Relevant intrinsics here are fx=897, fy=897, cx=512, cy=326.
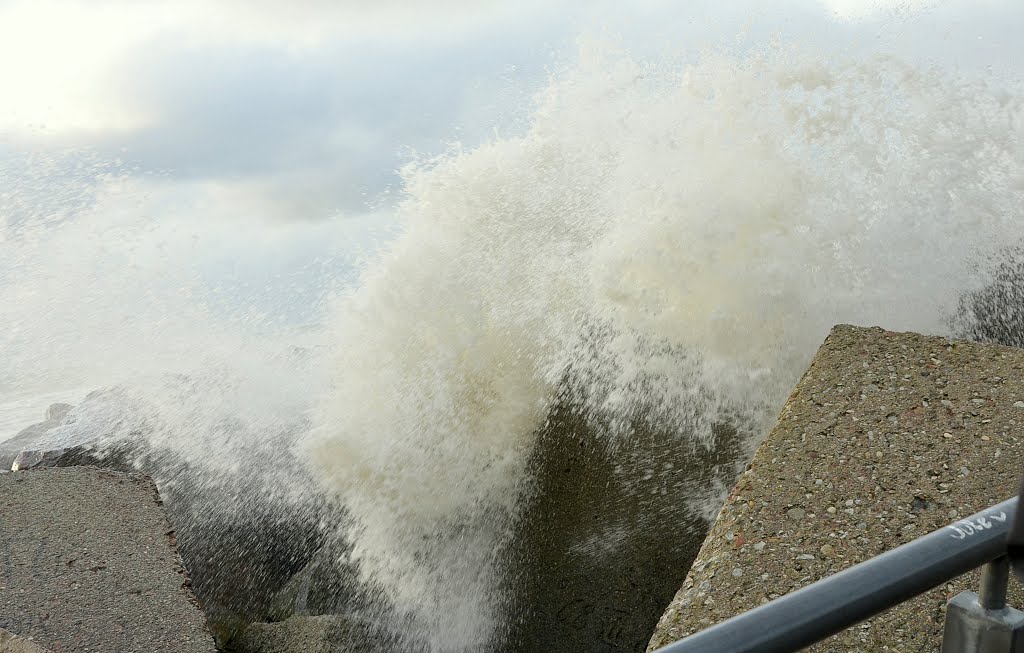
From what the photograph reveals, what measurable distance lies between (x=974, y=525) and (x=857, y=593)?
20 cm

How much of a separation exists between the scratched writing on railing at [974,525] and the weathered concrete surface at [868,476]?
1.43 metres

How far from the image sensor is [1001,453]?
2.58m

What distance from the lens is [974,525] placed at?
0.84 meters

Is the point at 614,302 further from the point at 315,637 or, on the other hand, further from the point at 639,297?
the point at 315,637

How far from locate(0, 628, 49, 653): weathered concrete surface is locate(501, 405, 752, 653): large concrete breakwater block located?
1.64 m

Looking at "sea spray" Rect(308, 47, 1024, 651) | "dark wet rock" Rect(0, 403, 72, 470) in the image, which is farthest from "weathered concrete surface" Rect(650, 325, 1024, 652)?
"dark wet rock" Rect(0, 403, 72, 470)

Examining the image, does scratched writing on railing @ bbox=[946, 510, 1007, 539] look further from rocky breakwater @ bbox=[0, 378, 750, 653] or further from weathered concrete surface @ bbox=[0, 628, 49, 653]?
weathered concrete surface @ bbox=[0, 628, 49, 653]

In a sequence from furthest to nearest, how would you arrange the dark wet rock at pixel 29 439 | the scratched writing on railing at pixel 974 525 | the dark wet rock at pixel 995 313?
the dark wet rock at pixel 29 439 < the dark wet rock at pixel 995 313 < the scratched writing on railing at pixel 974 525

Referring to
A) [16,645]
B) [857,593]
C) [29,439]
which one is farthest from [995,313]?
[29,439]

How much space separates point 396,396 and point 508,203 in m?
1.30

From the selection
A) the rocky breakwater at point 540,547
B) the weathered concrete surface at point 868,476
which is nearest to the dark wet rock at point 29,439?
the rocky breakwater at point 540,547

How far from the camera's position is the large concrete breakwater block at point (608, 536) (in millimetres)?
3396

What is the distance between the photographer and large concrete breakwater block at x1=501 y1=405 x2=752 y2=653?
340cm

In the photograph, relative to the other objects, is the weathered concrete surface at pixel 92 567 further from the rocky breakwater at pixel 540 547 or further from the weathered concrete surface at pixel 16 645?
the rocky breakwater at pixel 540 547
